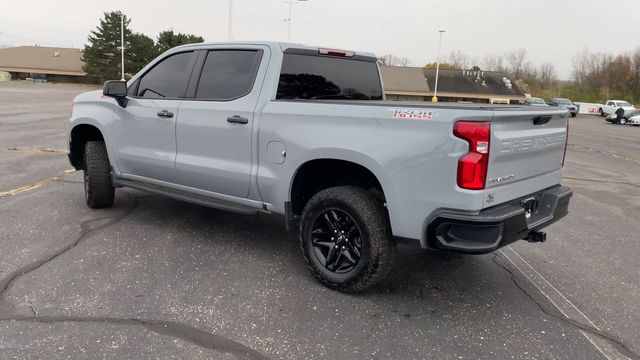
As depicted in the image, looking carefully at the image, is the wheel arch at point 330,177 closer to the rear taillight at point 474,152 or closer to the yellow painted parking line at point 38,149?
the rear taillight at point 474,152

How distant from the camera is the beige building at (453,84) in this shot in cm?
6756

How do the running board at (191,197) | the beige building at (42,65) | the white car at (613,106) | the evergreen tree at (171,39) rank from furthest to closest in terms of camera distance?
the beige building at (42,65)
the evergreen tree at (171,39)
the white car at (613,106)
the running board at (191,197)

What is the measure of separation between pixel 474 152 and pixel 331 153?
1.07 meters

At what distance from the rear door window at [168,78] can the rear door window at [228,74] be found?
247mm

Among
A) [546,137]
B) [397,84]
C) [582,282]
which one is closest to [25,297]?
[546,137]

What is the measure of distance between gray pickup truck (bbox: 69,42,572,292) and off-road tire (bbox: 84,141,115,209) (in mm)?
16

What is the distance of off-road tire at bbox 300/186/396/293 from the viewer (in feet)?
12.3

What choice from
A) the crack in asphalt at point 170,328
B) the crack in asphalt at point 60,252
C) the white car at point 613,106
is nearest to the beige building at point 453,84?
the white car at point 613,106

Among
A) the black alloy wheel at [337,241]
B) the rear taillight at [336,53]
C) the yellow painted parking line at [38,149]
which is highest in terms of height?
the rear taillight at [336,53]

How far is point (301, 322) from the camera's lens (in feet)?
11.6

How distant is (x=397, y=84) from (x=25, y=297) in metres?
67.8

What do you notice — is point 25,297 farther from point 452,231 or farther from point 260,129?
point 452,231

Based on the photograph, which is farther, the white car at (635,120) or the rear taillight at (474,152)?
the white car at (635,120)

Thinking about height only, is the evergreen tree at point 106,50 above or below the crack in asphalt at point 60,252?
above
